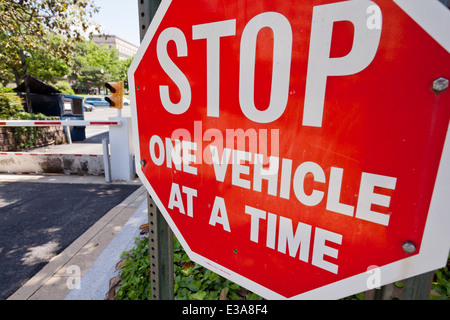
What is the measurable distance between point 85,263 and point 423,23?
3.27 metres

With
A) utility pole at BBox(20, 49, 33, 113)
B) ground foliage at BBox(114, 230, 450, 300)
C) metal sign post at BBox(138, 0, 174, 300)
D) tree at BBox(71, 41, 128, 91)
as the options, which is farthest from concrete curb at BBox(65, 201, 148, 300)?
tree at BBox(71, 41, 128, 91)

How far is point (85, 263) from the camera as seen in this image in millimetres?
Answer: 2744

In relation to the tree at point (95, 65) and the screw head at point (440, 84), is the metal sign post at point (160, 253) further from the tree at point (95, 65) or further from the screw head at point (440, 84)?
the tree at point (95, 65)

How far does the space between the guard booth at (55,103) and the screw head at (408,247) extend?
40.7 ft

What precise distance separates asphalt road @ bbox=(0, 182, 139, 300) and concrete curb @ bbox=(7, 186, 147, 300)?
0.12m

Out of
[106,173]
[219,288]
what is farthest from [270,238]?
[106,173]

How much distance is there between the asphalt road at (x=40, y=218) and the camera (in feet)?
9.25

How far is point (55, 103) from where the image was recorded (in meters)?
11.3

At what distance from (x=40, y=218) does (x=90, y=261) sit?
1.80 meters

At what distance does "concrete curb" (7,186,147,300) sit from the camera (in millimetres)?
2348

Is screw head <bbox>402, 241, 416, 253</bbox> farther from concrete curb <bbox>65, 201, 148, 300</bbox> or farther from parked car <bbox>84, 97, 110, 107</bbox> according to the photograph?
parked car <bbox>84, 97, 110, 107</bbox>

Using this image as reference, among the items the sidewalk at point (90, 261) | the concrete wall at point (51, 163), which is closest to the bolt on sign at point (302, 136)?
the sidewalk at point (90, 261)

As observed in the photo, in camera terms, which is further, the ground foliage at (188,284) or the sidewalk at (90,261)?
the sidewalk at (90,261)

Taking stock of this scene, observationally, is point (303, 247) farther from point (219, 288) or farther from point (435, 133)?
point (219, 288)
